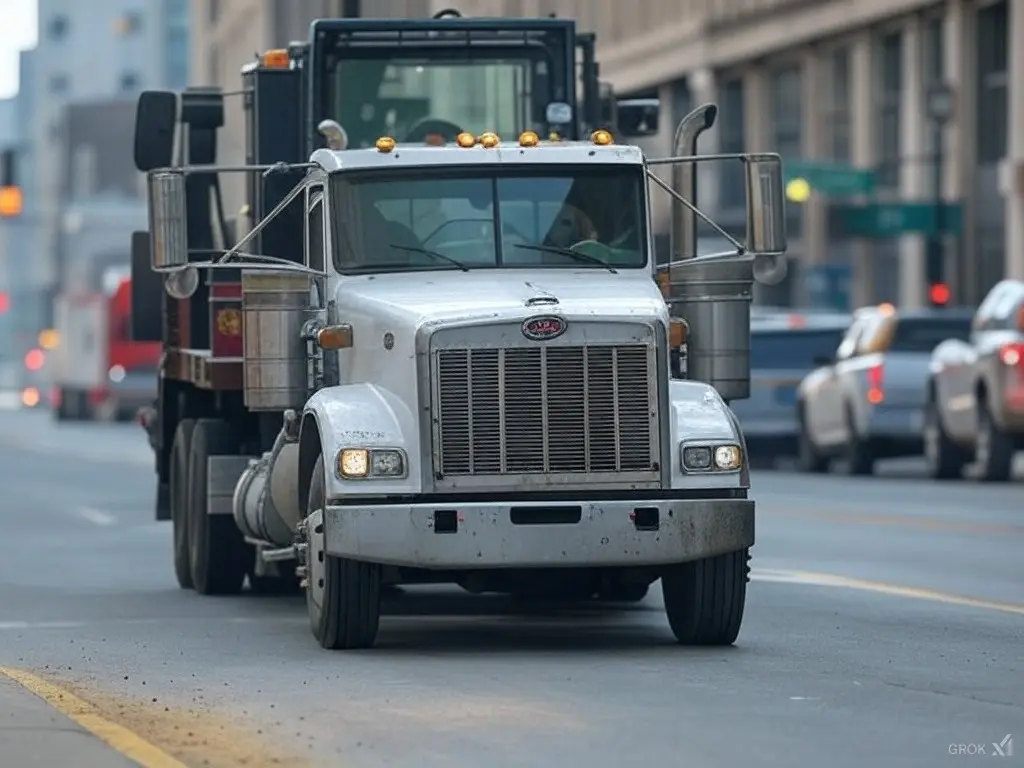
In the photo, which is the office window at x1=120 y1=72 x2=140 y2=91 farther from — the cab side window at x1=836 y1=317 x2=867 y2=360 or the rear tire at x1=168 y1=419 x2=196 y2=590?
the rear tire at x1=168 y1=419 x2=196 y2=590

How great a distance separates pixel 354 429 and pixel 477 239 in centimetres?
155

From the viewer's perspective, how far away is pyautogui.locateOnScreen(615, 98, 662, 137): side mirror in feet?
63.1

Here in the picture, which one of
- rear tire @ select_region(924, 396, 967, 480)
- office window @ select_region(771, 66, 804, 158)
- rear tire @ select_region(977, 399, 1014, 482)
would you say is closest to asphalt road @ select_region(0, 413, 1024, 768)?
rear tire @ select_region(977, 399, 1014, 482)

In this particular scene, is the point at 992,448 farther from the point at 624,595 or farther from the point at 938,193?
the point at 938,193

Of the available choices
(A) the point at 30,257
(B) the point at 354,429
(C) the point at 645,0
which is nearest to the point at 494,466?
(B) the point at 354,429

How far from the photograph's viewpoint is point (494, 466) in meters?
13.5

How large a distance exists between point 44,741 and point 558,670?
295 centimetres

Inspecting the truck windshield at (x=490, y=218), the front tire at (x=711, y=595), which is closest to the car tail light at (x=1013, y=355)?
the truck windshield at (x=490, y=218)

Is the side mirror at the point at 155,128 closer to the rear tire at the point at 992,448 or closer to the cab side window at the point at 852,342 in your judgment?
the rear tire at the point at 992,448

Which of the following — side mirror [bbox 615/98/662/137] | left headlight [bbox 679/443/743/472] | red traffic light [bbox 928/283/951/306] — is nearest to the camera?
left headlight [bbox 679/443/743/472]

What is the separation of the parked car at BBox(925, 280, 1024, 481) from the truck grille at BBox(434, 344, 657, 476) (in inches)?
683

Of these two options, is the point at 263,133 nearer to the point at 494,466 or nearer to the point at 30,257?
the point at 494,466

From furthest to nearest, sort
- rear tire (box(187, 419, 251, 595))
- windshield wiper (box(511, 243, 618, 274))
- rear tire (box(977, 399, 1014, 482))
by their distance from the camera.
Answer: rear tire (box(977, 399, 1014, 482)), rear tire (box(187, 419, 251, 595)), windshield wiper (box(511, 243, 618, 274))

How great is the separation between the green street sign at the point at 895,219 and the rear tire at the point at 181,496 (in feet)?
105
